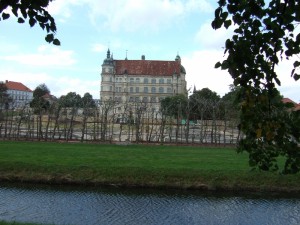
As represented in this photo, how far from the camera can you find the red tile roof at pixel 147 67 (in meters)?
132

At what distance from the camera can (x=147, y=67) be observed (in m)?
132

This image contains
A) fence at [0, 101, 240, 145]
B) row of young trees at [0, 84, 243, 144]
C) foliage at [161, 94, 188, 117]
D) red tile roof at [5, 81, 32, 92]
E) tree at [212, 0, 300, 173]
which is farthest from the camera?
red tile roof at [5, 81, 32, 92]

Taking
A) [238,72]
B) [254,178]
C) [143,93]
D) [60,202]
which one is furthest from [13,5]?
[143,93]

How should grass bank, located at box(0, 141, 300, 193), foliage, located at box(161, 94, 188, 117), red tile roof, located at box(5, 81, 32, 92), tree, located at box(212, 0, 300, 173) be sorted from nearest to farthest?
tree, located at box(212, 0, 300, 173)
grass bank, located at box(0, 141, 300, 193)
foliage, located at box(161, 94, 188, 117)
red tile roof, located at box(5, 81, 32, 92)

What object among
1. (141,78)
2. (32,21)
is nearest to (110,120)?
(32,21)

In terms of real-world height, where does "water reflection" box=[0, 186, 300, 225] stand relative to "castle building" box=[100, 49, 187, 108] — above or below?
below

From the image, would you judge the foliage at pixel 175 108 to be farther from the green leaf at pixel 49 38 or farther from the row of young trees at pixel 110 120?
the green leaf at pixel 49 38

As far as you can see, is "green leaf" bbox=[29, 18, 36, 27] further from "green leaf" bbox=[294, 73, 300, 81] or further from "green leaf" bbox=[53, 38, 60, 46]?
"green leaf" bbox=[294, 73, 300, 81]

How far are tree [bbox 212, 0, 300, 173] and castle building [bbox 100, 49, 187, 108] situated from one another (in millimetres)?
125647

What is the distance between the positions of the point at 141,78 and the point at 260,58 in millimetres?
127759

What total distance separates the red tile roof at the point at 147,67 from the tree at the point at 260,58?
417 feet

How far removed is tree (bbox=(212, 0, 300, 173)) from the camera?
14.1ft

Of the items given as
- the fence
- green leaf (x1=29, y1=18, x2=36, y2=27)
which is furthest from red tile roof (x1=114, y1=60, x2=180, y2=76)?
green leaf (x1=29, y1=18, x2=36, y2=27)

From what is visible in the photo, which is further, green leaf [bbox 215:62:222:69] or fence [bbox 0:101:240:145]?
fence [bbox 0:101:240:145]
